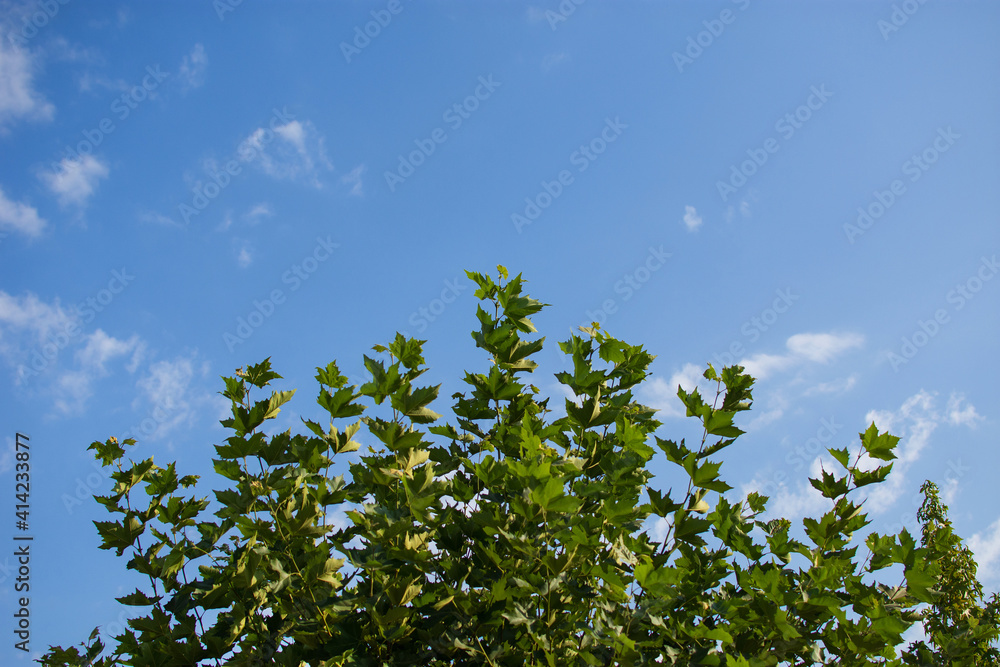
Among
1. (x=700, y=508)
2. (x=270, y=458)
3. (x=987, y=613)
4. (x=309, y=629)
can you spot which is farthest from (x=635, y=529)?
(x=987, y=613)

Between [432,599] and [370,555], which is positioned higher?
[370,555]

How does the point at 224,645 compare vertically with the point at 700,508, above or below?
above

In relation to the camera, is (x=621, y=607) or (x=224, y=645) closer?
(x=621, y=607)

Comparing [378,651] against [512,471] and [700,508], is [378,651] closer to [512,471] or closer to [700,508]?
[512,471]

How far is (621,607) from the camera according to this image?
2729 mm

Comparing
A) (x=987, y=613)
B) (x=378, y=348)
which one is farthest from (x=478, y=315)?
(x=987, y=613)

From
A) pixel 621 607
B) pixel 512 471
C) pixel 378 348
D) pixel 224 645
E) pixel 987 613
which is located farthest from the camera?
pixel 987 613

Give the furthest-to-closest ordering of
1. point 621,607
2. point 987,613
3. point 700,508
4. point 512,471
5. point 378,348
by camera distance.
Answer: point 987,613 < point 378,348 < point 700,508 < point 621,607 < point 512,471

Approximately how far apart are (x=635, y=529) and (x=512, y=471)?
3.41ft

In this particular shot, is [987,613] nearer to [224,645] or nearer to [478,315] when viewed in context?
[478,315]

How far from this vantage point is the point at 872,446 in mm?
3496

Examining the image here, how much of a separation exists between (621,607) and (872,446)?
182cm

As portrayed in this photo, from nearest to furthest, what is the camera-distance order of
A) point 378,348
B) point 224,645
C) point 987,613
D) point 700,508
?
1. point 224,645
2. point 700,508
3. point 378,348
4. point 987,613

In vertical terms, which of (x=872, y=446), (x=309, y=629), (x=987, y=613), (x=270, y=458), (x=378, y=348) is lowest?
(x=987, y=613)
